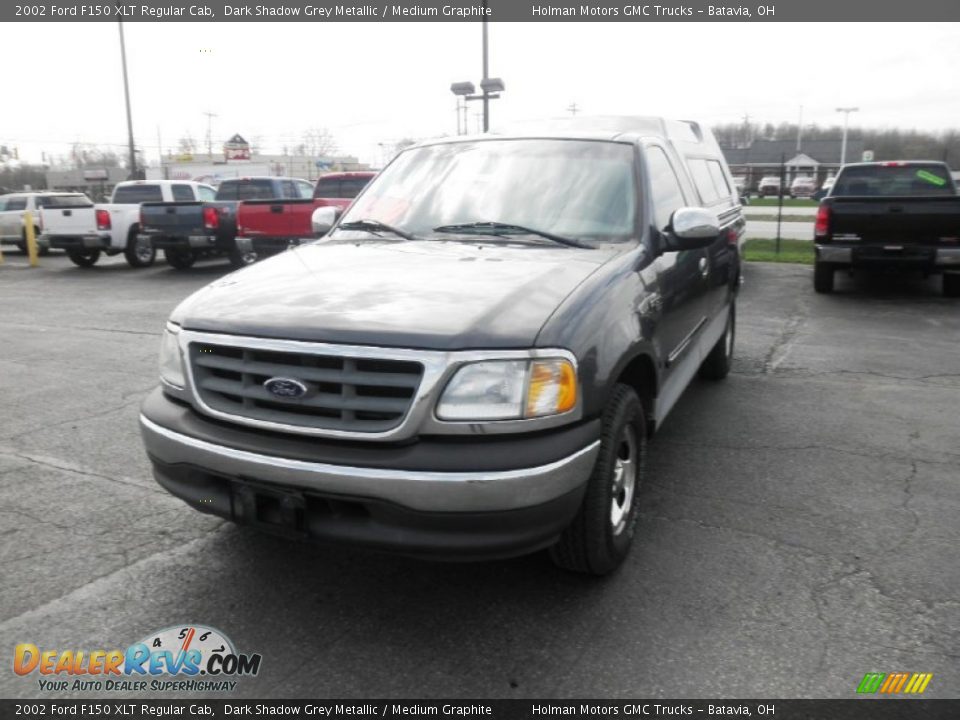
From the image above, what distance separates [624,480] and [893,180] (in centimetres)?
1128

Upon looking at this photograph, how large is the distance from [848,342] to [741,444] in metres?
3.90

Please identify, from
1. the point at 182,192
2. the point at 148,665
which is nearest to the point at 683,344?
the point at 148,665

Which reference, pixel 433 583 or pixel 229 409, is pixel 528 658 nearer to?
pixel 433 583

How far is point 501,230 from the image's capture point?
12.7ft

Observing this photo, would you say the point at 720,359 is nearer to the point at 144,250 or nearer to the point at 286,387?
the point at 286,387

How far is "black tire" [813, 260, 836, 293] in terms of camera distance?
36.3ft

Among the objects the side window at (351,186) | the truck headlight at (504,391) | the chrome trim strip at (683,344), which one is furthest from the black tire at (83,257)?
the truck headlight at (504,391)

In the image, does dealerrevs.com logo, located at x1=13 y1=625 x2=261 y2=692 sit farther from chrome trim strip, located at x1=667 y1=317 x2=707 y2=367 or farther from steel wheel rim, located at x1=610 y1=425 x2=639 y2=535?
chrome trim strip, located at x1=667 y1=317 x2=707 y2=367

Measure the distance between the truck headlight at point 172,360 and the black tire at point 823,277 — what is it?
990cm

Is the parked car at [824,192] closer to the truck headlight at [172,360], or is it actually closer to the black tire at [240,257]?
the black tire at [240,257]

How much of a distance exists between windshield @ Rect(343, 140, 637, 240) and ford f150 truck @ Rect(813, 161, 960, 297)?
7.42 m

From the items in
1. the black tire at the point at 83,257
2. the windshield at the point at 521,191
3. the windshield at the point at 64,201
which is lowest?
the black tire at the point at 83,257

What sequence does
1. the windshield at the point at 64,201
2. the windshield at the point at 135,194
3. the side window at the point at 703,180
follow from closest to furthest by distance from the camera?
1. the side window at the point at 703,180
2. the windshield at the point at 64,201
3. the windshield at the point at 135,194

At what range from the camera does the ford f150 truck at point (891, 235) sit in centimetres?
991
